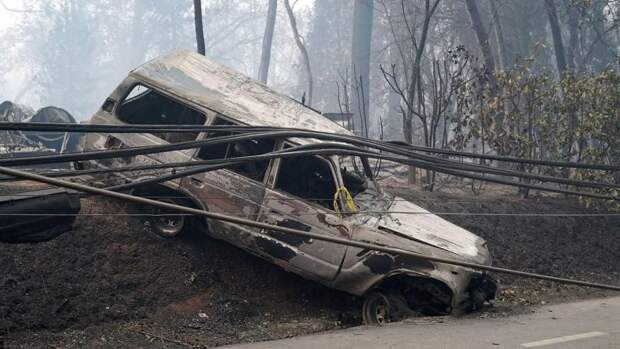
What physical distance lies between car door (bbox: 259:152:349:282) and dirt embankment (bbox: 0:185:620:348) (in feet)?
2.65

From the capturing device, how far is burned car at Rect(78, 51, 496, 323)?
26.9ft

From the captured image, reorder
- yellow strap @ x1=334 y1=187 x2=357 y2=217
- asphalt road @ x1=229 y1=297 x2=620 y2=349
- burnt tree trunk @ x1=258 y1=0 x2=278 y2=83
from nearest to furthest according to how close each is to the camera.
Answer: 1. asphalt road @ x1=229 y1=297 x2=620 y2=349
2. yellow strap @ x1=334 y1=187 x2=357 y2=217
3. burnt tree trunk @ x1=258 y1=0 x2=278 y2=83

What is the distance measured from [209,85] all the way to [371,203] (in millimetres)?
2694

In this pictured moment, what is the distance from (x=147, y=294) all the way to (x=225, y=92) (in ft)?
9.35

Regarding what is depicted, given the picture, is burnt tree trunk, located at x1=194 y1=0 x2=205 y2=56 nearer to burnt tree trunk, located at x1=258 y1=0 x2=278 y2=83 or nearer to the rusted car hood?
the rusted car hood

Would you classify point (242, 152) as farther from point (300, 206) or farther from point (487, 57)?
point (487, 57)

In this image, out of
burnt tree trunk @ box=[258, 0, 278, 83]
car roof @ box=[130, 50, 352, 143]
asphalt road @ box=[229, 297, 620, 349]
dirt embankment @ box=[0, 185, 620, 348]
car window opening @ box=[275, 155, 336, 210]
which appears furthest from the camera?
burnt tree trunk @ box=[258, 0, 278, 83]

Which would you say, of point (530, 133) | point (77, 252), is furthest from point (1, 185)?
point (530, 133)

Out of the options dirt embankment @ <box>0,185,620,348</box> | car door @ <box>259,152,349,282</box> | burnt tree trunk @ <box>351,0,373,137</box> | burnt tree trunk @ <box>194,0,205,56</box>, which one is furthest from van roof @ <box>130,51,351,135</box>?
burnt tree trunk @ <box>351,0,373,137</box>

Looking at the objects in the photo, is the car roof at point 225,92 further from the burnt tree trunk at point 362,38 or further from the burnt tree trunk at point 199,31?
the burnt tree trunk at point 362,38

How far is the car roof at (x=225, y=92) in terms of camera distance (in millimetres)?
9062

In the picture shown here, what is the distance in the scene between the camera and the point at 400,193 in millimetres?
13188

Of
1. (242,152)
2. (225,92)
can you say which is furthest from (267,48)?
(242,152)

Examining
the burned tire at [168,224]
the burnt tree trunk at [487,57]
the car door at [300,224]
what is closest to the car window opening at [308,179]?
→ the car door at [300,224]
